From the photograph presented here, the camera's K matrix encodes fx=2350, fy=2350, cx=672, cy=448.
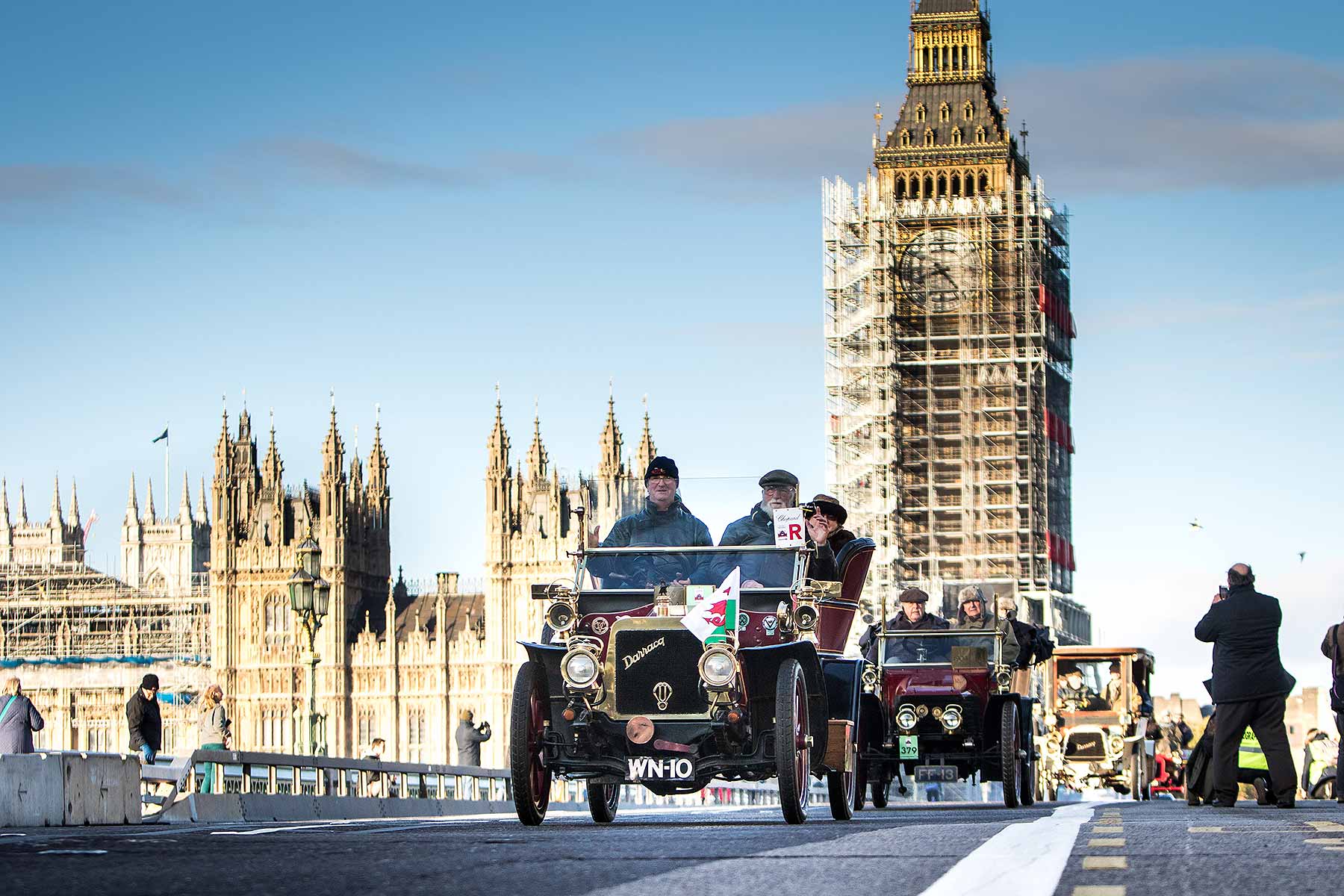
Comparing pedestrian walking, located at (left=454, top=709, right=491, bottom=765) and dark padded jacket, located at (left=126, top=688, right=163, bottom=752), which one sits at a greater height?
dark padded jacket, located at (left=126, top=688, right=163, bottom=752)

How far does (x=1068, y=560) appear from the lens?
291 feet

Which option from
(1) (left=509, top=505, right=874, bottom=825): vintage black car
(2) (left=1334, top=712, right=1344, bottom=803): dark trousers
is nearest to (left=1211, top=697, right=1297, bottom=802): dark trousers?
(2) (left=1334, top=712, right=1344, bottom=803): dark trousers

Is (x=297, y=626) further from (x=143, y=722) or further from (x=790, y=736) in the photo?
(x=790, y=736)

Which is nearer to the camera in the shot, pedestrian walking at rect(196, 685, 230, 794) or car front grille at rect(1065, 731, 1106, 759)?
pedestrian walking at rect(196, 685, 230, 794)

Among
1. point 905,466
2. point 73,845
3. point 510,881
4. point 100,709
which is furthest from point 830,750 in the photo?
point 100,709

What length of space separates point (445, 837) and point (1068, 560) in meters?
80.1

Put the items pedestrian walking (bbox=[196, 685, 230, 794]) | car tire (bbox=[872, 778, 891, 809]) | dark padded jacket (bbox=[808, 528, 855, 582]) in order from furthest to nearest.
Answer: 1. pedestrian walking (bbox=[196, 685, 230, 794])
2. car tire (bbox=[872, 778, 891, 809])
3. dark padded jacket (bbox=[808, 528, 855, 582])

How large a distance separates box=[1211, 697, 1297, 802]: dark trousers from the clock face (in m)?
69.4

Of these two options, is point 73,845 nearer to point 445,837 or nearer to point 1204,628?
point 445,837

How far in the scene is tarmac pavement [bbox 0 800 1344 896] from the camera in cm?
641

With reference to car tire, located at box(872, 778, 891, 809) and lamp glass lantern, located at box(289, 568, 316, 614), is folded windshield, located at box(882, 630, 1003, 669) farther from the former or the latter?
lamp glass lantern, located at box(289, 568, 316, 614)

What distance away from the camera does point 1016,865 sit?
278 inches

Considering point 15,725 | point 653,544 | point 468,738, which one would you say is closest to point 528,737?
point 653,544

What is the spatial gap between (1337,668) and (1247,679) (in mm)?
1137
